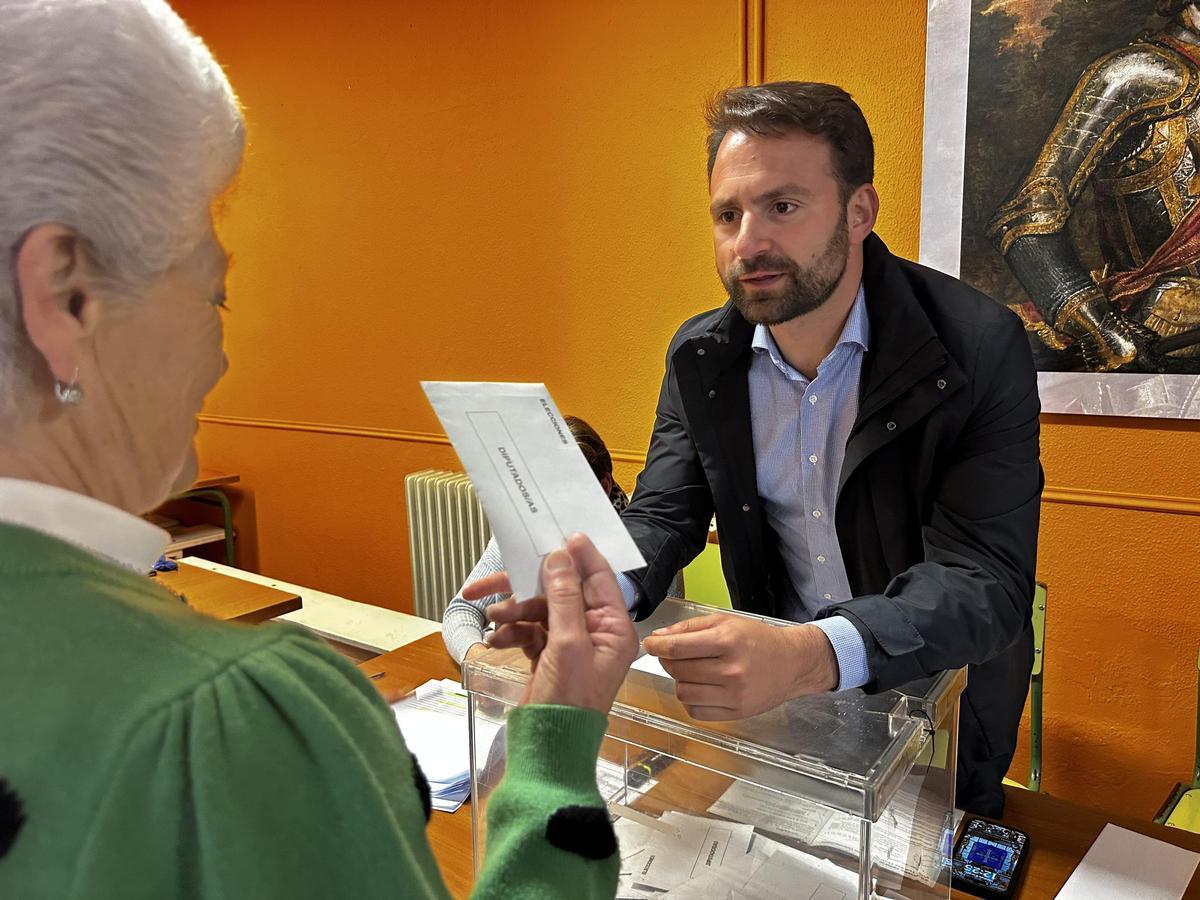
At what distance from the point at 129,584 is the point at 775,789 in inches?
25.0

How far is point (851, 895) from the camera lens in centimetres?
85

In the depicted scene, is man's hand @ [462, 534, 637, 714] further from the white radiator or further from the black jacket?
the white radiator

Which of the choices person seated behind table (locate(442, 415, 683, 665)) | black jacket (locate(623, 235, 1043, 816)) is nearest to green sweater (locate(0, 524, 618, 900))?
black jacket (locate(623, 235, 1043, 816))

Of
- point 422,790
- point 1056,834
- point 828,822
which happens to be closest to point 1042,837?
point 1056,834

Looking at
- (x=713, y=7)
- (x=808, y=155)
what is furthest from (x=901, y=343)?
(x=713, y=7)

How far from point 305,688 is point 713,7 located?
275 centimetres

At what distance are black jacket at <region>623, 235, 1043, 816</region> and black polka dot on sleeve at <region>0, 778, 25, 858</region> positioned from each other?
862mm

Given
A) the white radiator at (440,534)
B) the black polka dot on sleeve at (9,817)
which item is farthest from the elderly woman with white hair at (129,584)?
the white radiator at (440,534)

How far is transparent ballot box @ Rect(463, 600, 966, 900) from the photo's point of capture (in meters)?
0.83

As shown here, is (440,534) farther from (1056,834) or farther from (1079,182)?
(1056,834)

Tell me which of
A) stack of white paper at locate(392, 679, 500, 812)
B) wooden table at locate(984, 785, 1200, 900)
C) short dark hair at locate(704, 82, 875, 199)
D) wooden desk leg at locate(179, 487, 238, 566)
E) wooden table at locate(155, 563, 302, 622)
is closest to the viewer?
wooden table at locate(984, 785, 1200, 900)

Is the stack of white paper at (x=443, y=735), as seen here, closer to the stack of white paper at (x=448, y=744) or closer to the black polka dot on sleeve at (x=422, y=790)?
the stack of white paper at (x=448, y=744)

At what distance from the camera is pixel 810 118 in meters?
1.50

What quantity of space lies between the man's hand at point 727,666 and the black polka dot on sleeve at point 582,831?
296 millimetres
